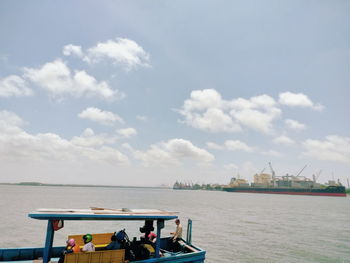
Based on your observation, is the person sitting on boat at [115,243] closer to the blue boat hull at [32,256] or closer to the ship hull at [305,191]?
the blue boat hull at [32,256]

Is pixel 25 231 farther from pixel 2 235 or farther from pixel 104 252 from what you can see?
pixel 104 252

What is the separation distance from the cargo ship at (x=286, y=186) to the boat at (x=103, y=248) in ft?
495

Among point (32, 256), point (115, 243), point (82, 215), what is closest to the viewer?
point (82, 215)

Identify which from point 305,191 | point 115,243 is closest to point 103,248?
point 115,243

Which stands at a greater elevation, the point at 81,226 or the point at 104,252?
the point at 104,252

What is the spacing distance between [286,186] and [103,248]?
184460 mm

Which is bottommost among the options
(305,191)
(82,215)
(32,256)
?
(305,191)

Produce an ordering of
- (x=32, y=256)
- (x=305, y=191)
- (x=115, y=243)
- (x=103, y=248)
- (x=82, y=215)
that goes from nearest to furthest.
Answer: (x=82, y=215), (x=115, y=243), (x=32, y=256), (x=103, y=248), (x=305, y=191)

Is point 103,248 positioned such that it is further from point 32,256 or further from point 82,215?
point 82,215

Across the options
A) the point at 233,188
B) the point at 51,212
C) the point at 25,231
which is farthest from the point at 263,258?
the point at 233,188

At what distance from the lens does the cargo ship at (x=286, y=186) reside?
133875 mm

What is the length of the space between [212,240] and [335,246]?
37.6ft

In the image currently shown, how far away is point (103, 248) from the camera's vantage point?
10.2 metres

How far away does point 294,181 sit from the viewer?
168 m
